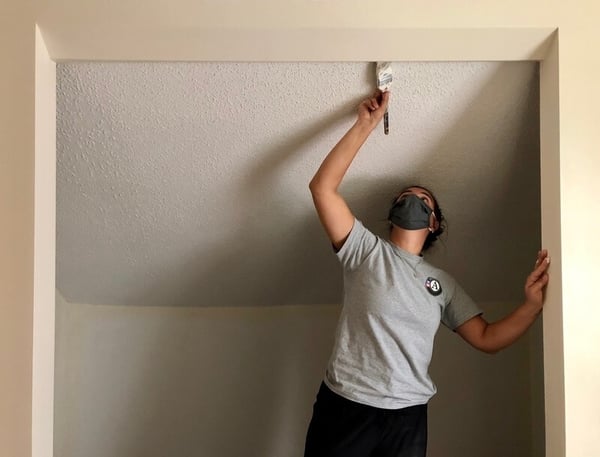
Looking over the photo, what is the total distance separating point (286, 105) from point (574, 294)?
76 cm

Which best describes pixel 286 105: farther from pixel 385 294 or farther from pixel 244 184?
pixel 385 294

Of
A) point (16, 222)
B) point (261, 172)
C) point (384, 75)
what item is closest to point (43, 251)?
point (16, 222)

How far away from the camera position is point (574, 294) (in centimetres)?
140

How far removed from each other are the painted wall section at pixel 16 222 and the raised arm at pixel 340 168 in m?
0.64

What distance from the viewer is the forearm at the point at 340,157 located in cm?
155

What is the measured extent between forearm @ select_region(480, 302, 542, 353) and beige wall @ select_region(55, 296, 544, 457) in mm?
501

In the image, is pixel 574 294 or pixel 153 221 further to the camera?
pixel 153 221

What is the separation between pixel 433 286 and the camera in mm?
1710

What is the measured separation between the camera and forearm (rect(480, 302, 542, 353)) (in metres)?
1.57

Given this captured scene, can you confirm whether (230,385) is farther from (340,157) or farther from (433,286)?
(340,157)

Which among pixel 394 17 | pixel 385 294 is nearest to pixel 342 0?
pixel 394 17

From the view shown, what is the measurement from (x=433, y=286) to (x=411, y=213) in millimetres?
202

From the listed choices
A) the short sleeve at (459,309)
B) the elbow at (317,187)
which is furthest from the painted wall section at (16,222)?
the short sleeve at (459,309)

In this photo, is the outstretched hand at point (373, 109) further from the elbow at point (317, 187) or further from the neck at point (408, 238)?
the neck at point (408, 238)
